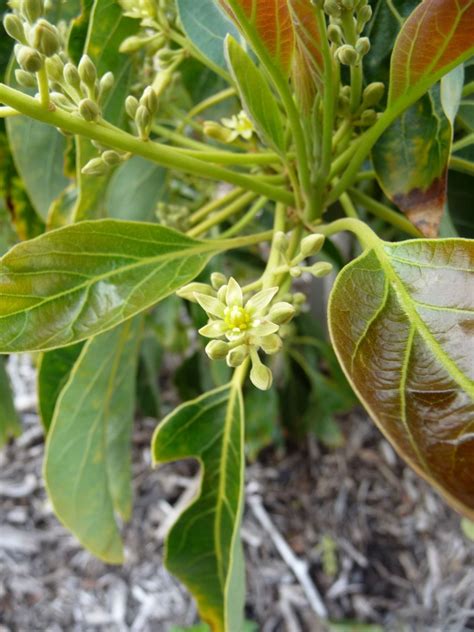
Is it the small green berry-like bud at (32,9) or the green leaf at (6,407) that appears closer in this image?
the small green berry-like bud at (32,9)

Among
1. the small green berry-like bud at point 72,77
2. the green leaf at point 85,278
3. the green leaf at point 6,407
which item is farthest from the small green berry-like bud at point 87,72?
the green leaf at point 6,407

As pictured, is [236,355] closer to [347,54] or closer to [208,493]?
[347,54]

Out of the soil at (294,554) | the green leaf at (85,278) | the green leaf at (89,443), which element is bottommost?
the soil at (294,554)

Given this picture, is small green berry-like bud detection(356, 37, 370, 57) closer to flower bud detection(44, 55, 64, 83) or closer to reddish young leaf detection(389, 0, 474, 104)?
reddish young leaf detection(389, 0, 474, 104)

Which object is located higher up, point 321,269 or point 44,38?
point 44,38

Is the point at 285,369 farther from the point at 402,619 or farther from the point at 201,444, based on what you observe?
the point at 201,444

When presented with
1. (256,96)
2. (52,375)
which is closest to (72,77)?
(256,96)

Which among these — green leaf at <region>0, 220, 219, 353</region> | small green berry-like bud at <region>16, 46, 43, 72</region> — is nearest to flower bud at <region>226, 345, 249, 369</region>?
green leaf at <region>0, 220, 219, 353</region>

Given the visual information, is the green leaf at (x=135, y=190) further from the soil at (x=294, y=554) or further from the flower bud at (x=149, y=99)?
the soil at (x=294, y=554)
